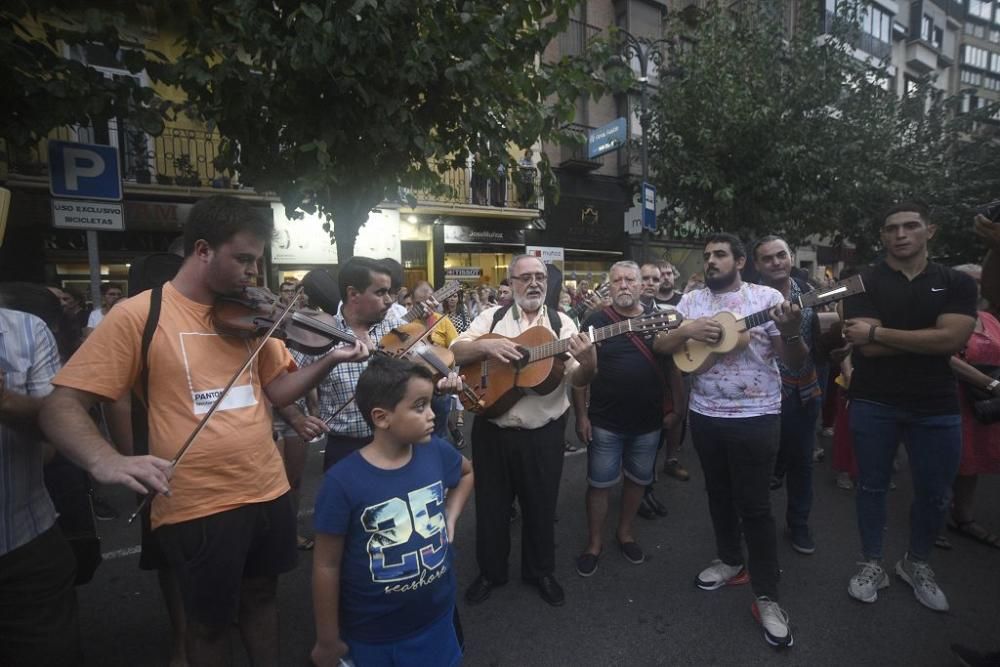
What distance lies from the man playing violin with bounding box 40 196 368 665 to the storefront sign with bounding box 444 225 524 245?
12458 millimetres

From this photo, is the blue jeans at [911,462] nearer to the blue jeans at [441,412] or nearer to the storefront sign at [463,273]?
the blue jeans at [441,412]

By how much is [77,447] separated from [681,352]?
2.76 m

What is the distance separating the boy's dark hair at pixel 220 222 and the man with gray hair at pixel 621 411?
86.4 inches

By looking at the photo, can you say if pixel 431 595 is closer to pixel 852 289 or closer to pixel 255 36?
pixel 852 289

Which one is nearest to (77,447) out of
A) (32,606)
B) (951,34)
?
(32,606)

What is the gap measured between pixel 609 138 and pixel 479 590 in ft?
33.9

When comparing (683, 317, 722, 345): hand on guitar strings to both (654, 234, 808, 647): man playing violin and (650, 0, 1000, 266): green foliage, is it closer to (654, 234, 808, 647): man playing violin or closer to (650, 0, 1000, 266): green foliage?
(654, 234, 808, 647): man playing violin

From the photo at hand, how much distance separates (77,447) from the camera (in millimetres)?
1482

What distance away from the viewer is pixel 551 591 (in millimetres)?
2945

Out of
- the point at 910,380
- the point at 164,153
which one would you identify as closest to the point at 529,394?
the point at 910,380

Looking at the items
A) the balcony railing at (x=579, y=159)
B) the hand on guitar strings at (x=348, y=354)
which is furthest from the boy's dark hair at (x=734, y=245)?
the balcony railing at (x=579, y=159)

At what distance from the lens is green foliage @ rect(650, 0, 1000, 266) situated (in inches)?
401

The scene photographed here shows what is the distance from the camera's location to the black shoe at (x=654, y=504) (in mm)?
4059

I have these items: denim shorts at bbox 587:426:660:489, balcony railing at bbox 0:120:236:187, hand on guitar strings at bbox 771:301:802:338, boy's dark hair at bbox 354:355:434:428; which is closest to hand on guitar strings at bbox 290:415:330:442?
boy's dark hair at bbox 354:355:434:428
